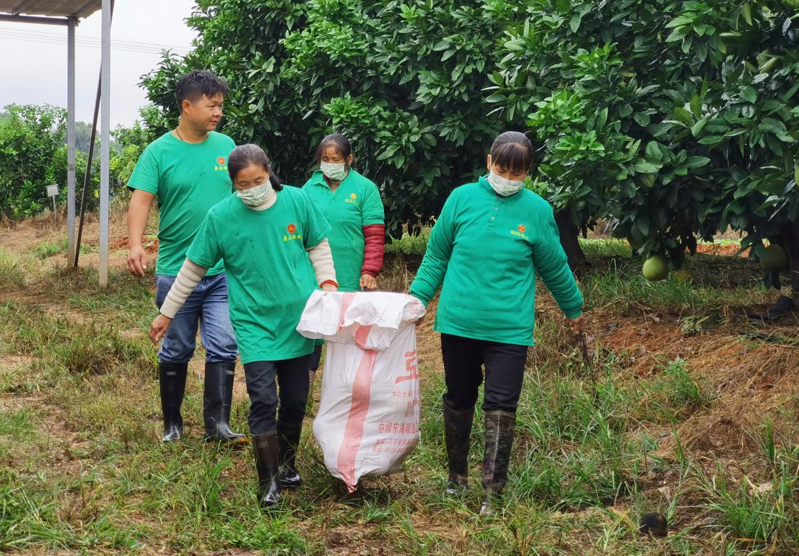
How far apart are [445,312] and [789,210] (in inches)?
89.2

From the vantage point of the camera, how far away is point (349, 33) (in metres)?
8.82

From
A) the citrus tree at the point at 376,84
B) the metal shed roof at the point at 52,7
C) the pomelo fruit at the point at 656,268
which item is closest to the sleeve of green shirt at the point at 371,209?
the pomelo fruit at the point at 656,268

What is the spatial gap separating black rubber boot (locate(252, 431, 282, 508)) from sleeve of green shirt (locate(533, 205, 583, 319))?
132 centimetres

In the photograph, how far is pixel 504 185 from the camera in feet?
12.9

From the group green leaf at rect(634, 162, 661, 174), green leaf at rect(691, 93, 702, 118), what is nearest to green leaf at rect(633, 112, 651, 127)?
green leaf at rect(634, 162, 661, 174)

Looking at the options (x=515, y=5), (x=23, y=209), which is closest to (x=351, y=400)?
(x=515, y=5)

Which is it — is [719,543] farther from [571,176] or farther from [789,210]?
[571,176]

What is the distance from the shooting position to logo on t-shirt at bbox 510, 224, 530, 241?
3.98 m

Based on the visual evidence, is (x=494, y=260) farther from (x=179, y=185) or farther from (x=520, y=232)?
(x=179, y=185)

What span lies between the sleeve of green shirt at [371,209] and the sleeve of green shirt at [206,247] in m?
1.46

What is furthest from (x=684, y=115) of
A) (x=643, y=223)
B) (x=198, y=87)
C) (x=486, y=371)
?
(x=198, y=87)

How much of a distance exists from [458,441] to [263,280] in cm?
108

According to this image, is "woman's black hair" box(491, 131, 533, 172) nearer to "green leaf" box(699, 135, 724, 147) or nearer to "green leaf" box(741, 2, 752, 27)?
"green leaf" box(699, 135, 724, 147)

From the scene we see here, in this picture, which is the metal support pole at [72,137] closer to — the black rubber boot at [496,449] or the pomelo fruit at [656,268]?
the pomelo fruit at [656,268]
